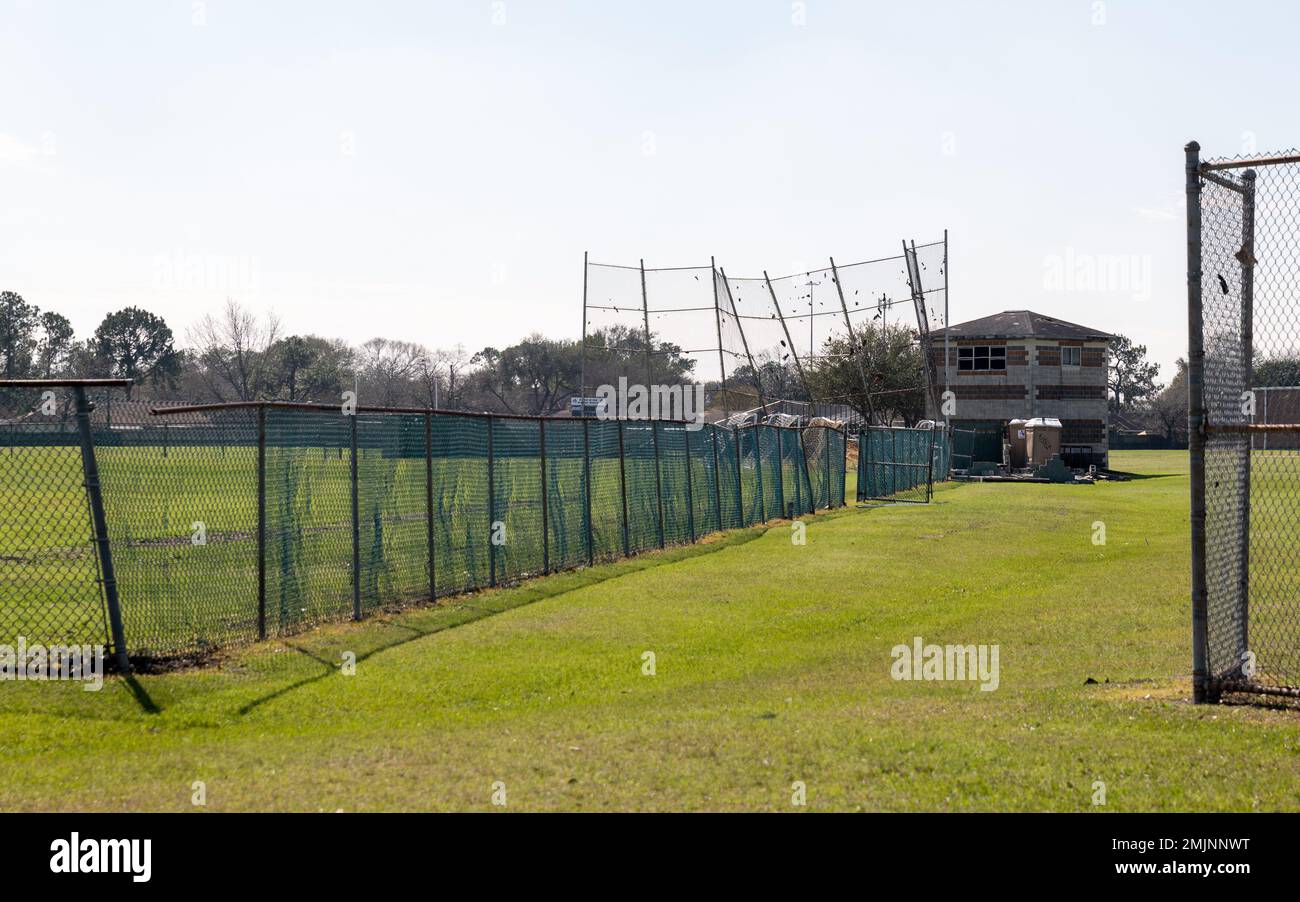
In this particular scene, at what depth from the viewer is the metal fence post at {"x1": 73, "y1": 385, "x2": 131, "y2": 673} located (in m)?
9.22

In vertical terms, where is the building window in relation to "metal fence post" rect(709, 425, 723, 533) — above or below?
above

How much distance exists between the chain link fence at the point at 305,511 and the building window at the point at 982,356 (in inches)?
1755

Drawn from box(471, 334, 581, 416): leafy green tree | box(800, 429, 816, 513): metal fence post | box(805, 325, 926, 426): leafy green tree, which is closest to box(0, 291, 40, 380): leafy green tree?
box(471, 334, 581, 416): leafy green tree

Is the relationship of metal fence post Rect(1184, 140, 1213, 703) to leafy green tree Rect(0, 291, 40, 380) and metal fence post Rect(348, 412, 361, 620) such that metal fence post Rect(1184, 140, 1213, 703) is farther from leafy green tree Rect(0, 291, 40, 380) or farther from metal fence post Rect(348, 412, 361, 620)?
leafy green tree Rect(0, 291, 40, 380)

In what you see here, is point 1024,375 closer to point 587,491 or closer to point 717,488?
point 717,488

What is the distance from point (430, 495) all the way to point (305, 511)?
5.00ft

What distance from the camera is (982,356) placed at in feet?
201

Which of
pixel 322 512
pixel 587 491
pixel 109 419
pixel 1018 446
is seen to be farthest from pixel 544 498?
pixel 1018 446

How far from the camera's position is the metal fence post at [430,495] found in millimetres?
13375

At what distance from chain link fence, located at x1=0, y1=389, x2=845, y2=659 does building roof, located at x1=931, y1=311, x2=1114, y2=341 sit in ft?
148

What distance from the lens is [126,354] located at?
8675 centimetres
